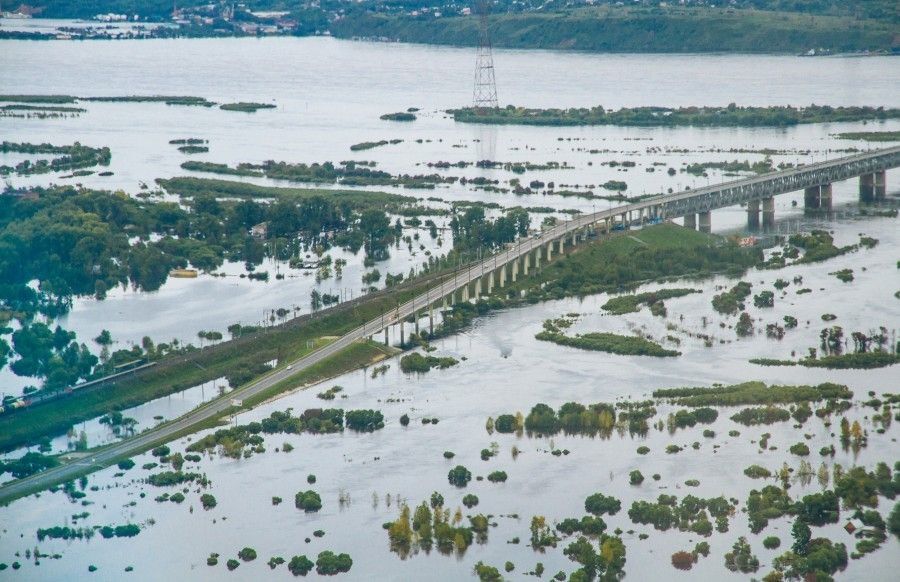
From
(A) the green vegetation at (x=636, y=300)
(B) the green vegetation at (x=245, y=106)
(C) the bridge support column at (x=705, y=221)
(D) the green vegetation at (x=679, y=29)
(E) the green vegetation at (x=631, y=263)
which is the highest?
(D) the green vegetation at (x=679, y=29)

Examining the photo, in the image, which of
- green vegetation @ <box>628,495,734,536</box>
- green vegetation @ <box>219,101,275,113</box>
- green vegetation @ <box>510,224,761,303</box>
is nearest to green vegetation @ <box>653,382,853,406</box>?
green vegetation @ <box>628,495,734,536</box>

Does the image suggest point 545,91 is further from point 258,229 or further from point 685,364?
point 685,364

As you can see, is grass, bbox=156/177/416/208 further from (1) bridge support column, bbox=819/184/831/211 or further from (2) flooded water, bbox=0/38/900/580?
(1) bridge support column, bbox=819/184/831/211

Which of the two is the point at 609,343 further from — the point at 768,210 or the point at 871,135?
the point at 871,135

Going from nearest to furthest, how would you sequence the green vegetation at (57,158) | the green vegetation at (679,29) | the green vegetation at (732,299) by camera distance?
the green vegetation at (732,299)
the green vegetation at (57,158)
the green vegetation at (679,29)

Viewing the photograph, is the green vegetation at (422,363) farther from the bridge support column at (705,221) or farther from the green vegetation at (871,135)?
the green vegetation at (871,135)

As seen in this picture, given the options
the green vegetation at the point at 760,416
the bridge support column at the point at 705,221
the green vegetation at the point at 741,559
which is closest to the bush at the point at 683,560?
the green vegetation at the point at 741,559

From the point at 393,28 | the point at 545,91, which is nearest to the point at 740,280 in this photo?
the point at 545,91
